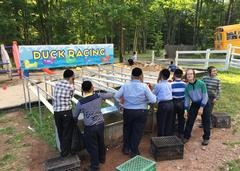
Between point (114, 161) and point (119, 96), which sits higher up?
point (119, 96)

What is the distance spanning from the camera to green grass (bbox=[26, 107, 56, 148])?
20.3 ft

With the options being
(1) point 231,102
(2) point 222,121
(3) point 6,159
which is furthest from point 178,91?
(1) point 231,102

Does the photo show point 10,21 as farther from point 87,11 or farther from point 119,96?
point 119,96

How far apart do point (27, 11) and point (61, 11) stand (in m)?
3.47

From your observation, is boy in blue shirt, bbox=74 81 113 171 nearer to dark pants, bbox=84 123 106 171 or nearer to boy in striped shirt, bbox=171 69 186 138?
dark pants, bbox=84 123 106 171

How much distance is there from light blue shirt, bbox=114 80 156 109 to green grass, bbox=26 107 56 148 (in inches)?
85.4

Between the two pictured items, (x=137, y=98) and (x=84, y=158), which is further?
(x=84, y=158)

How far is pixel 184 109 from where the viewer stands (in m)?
5.52

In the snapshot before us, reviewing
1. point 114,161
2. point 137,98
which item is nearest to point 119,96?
point 137,98

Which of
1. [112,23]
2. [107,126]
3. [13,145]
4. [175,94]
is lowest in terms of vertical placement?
[13,145]

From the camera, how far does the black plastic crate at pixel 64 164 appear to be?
4.18m

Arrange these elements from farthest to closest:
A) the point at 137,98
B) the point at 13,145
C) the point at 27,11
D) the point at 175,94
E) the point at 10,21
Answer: the point at 27,11 < the point at 10,21 < the point at 13,145 < the point at 175,94 < the point at 137,98

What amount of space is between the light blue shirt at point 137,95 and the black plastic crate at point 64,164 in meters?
1.34

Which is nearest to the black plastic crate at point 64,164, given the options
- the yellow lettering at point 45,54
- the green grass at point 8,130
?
the green grass at point 8,130
